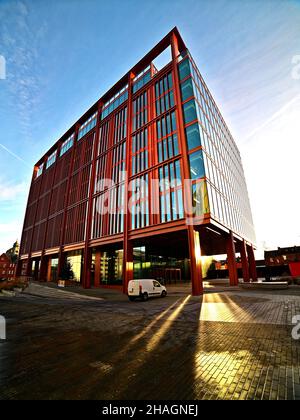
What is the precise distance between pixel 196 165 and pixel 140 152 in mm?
8894

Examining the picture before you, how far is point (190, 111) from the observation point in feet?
73.6

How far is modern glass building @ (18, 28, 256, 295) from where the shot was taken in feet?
69.3

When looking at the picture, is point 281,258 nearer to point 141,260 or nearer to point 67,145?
point 141,260

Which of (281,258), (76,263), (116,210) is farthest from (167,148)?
(281,258)

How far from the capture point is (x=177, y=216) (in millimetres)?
20297

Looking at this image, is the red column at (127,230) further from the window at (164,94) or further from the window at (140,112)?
the window at (164,94)

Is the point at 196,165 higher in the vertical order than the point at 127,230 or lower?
higher

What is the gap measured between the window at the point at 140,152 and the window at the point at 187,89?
249 inches

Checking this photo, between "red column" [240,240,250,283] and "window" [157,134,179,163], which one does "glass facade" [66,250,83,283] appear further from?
"red column" [240,240,250,283]

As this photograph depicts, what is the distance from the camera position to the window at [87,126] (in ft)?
128

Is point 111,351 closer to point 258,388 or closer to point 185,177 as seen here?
point 258,388

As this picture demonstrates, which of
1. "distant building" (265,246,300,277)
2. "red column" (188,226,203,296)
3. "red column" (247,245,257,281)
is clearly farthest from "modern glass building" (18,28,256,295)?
"distant building" (265,246,300,277)

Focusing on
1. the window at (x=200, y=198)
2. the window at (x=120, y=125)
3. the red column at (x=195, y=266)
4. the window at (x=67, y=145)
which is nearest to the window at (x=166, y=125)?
the window at (x=120, y=125)
